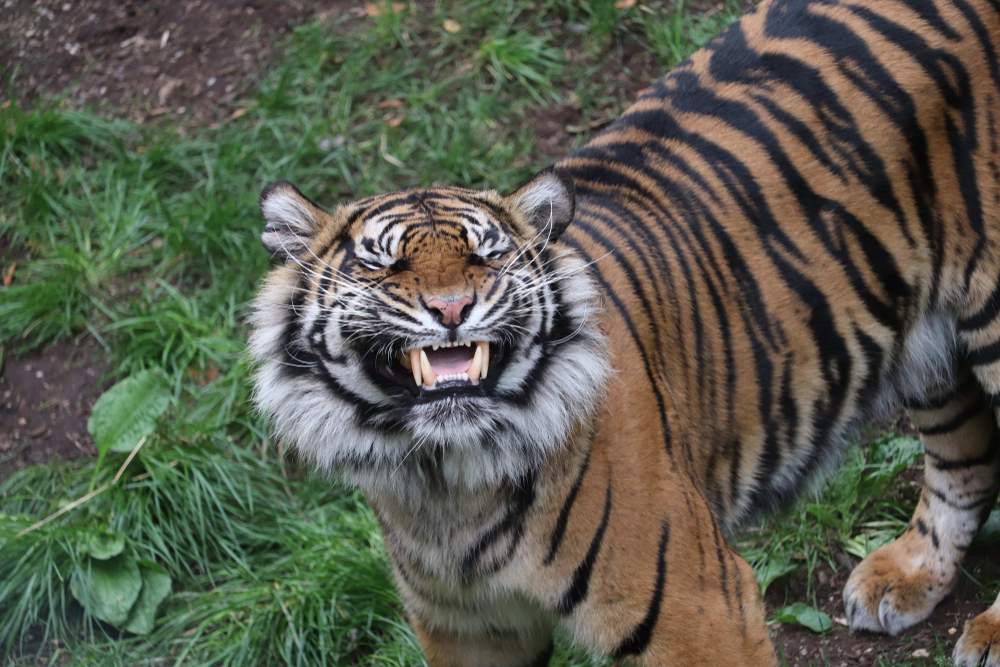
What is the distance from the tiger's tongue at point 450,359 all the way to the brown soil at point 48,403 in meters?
2.71

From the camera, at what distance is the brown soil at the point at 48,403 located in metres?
5.08

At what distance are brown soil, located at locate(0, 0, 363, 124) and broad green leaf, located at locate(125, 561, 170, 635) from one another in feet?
7.76

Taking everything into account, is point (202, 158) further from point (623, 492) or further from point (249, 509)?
point (623, 492)

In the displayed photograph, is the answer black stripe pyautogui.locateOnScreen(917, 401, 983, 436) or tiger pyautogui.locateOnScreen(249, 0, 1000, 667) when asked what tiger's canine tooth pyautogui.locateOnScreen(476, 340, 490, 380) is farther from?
black stripe pyautogui.locateOnScreen(917, 401, 983, 436)

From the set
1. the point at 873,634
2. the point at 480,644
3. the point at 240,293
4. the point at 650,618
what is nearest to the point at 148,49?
the point at 240,293

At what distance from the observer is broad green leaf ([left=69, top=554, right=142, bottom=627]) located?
4410mm

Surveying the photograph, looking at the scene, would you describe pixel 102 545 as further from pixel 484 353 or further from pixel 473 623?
pixel 484 353

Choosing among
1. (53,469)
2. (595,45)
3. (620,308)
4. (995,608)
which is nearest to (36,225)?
(53,469)

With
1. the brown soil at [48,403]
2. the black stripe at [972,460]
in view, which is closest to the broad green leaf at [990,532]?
the black stripe at [972,460]

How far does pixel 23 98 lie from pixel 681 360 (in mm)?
4097

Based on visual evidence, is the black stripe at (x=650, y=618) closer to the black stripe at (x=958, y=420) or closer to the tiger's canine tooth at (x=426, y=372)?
the tiger's canine tooth at (x=426, y=372)

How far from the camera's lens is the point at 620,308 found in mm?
3250

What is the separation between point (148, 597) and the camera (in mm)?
4520

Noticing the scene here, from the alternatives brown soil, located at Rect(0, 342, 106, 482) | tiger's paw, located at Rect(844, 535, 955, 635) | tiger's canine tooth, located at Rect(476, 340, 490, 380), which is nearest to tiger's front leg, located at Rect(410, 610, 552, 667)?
tiger's canine tooth, located at Rect(476, 340, 490, 380)
